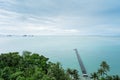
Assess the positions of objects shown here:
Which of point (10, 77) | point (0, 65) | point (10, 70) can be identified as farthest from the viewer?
point (0, 65)

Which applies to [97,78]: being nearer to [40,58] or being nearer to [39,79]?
[40,58]

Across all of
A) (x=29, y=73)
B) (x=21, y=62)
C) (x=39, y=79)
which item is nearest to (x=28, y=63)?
(x=21, y=62)

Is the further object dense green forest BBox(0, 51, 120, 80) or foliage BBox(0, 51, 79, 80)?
foliage BBox(0, 51, 79, 80)

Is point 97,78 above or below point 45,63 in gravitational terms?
below

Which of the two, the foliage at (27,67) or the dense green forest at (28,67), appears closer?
the dense green forest at (28,67)

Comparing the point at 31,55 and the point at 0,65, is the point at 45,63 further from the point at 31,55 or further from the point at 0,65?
the point at 0,65

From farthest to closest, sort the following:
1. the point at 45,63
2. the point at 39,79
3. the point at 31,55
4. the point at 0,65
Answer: the point at 31,55
the point at 45,63
the point at 0,65
the point at 39,79

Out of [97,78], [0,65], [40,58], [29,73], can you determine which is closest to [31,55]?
[40,58]

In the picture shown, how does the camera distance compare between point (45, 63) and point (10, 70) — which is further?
point (45, 63)
